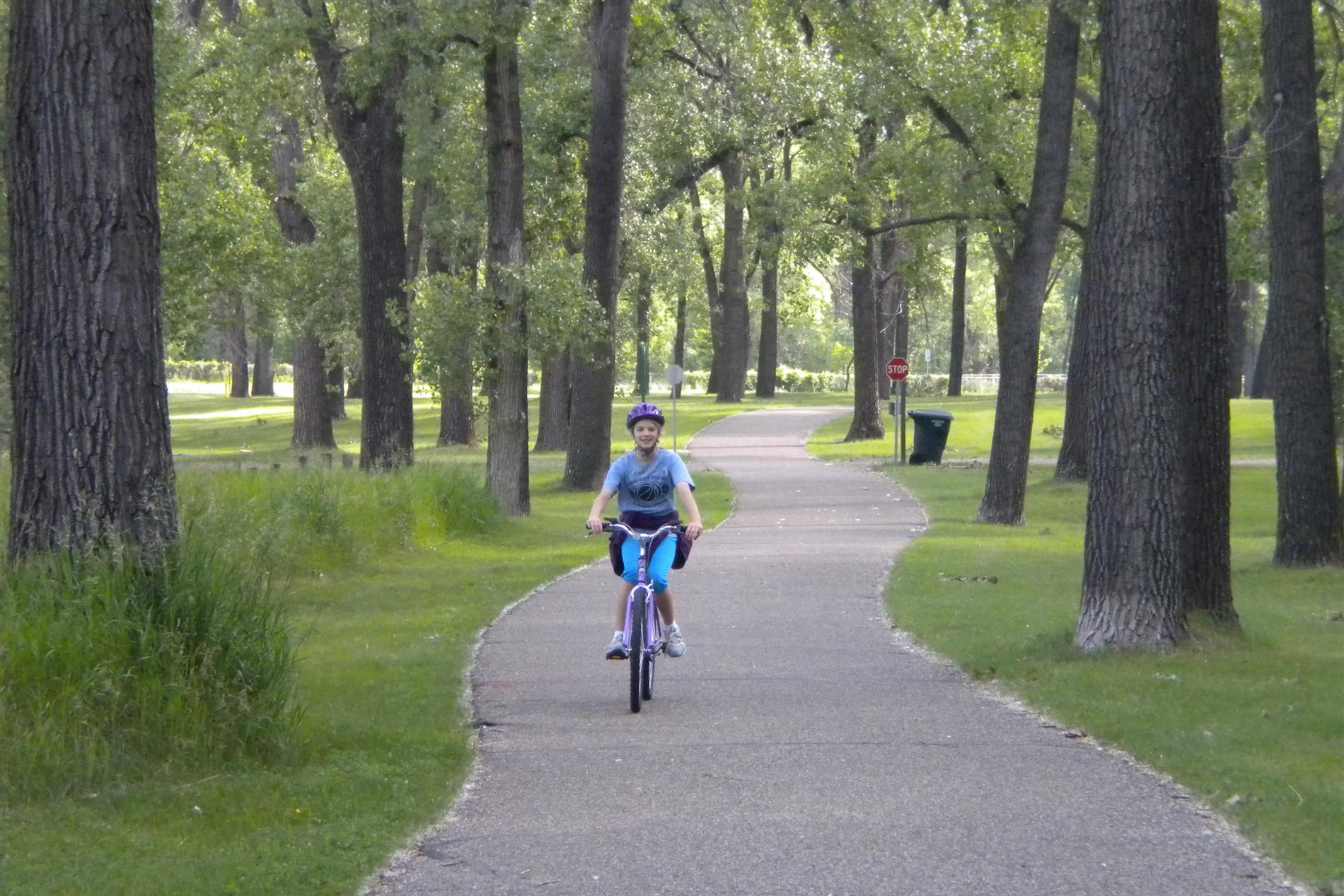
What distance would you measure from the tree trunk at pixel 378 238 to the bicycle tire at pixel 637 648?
16167 millimetres

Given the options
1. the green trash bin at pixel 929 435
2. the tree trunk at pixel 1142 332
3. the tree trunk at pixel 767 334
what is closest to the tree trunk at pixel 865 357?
the green trash bin at pixel 929 435

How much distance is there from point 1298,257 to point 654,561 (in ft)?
33.2

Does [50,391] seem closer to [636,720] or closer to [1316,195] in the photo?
[636,720]

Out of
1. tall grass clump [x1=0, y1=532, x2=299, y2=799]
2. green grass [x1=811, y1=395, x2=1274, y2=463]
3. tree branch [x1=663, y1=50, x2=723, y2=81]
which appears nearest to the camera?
tall grass clump [x1=0, y1=532, x2=299, y2=799]

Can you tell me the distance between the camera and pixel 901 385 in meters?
35.8

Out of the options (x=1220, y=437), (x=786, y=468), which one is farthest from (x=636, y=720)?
(x=786, y=468)

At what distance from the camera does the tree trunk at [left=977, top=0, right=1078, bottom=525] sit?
23.1 metres

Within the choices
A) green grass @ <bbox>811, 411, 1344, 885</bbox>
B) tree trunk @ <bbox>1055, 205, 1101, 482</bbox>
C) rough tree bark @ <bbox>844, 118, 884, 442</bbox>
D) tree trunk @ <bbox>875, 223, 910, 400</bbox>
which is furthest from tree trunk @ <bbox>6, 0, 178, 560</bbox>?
tree trunk @ <bbox>875, 223, 910, 400</bbox>

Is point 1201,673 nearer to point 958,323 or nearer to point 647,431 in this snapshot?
point 647,431

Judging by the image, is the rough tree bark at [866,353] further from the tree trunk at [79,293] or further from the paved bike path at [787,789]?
the tree trunk at [79,293]

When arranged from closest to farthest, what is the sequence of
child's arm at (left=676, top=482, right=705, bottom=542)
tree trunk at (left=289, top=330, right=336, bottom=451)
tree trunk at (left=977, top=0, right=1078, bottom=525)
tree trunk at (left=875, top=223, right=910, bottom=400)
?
child's arm at (left=676, top=482, right=705, bottom=542), tree trunk at (left=977, top=0, right=1078, bottom=525), tree trunk at (left=289, top=330, right=336, bottom=451), tree trunk at (left=875, top=223, right=910, bottom=400)

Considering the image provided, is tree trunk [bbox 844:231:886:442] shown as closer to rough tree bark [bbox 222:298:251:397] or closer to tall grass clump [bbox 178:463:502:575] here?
rough tree bark [bbox 222:298:251:397]

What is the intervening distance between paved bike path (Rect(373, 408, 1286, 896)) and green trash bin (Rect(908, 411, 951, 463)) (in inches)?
920

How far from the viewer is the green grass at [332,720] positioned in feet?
20.8
